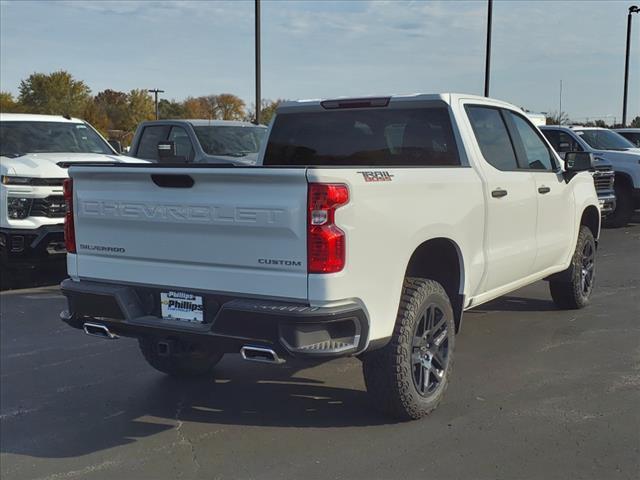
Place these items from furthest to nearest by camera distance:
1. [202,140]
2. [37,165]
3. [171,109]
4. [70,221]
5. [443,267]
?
[171,109], [202,140], [37,165], [443,267], [70,221]

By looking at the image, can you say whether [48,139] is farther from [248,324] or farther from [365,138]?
[248,324]

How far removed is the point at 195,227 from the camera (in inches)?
153

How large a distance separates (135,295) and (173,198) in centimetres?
65

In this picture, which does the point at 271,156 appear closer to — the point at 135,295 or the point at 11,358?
the point at 135,295

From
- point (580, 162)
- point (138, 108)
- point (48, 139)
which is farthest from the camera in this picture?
point (138, 108)

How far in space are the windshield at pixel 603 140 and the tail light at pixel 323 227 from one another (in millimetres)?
12595

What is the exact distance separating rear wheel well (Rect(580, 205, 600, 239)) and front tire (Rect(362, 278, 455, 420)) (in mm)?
3212

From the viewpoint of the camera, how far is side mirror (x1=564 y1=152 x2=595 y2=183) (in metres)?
6.25

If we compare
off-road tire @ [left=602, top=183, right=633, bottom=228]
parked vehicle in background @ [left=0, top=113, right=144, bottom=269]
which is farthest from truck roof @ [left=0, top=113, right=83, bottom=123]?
off-road tire @ [left=602, top=183, right=633, bottom=228]

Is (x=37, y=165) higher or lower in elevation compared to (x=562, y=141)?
lower

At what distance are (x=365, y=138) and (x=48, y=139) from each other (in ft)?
20.6

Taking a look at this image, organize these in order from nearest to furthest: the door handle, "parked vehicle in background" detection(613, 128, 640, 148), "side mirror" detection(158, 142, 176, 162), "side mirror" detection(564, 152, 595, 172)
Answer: the door handle → "side mirror" detection(564, 152, 595, 172) → "side mirror" detection(158, 142, 176, 162) → "parked vehicle in background" detection(613, 128, 640, 148)

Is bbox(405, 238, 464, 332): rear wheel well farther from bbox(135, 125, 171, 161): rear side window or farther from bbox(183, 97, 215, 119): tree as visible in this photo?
bbox(183, 97, 215, 119): tree

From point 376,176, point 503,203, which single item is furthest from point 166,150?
point 376,176
